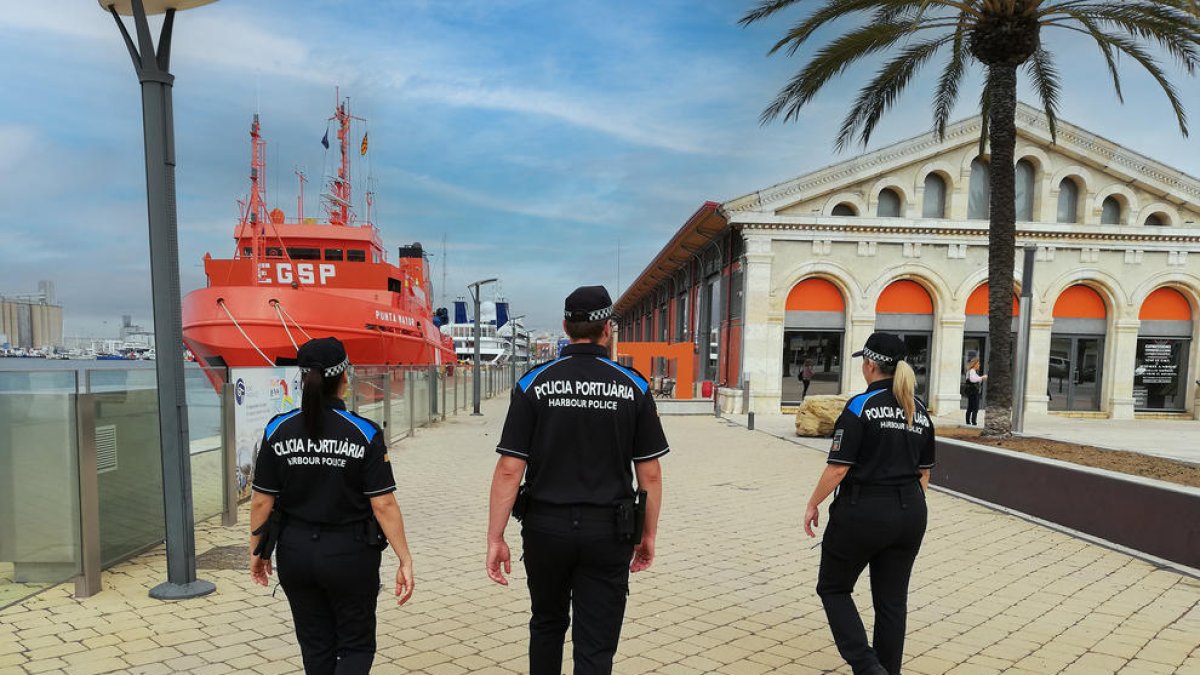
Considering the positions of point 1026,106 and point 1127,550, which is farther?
point 1026,106

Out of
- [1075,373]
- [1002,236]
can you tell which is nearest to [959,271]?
[1075,373]

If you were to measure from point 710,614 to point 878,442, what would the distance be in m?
2.10

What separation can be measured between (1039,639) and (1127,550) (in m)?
2.87

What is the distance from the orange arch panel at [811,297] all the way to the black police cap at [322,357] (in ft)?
66.7

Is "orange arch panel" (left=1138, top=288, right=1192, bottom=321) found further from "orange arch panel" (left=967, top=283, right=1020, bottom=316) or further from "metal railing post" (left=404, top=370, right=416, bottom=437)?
"metal railing post" (left=404, top=370, right=416, bottom=437)

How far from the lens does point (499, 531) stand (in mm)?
2918

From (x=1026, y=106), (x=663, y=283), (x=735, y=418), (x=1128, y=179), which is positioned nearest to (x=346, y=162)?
(x=663, y=283)

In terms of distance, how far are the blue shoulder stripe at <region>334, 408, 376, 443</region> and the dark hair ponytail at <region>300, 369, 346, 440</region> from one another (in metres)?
0.09

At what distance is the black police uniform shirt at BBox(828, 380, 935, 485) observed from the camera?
334 centimetres

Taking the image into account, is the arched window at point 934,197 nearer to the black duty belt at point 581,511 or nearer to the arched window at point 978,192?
the arched window at point 978,192

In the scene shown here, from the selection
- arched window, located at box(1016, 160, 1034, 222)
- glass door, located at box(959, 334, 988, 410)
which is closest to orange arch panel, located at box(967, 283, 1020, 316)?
glass door, located at box(959, 334, 988, 410)

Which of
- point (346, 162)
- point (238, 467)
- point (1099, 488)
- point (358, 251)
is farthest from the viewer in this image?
point (346, 162)

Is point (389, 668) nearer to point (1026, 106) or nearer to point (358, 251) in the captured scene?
point (358, 251)

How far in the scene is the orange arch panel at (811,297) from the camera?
21.9m
